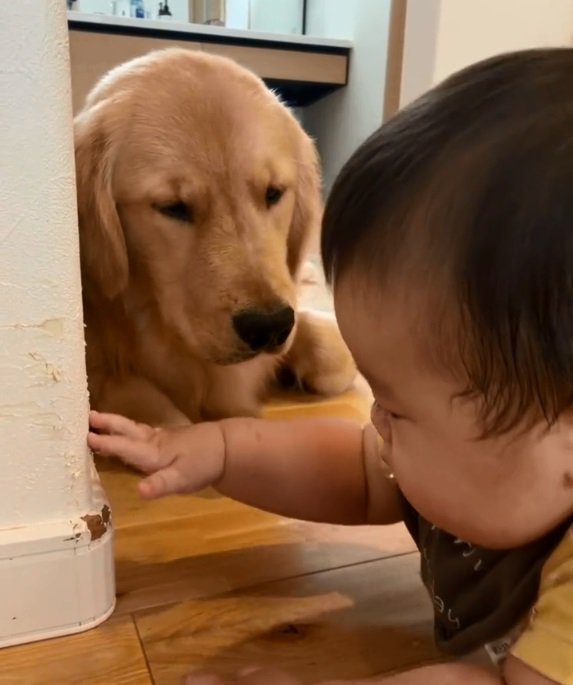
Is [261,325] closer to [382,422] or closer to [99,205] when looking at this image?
[99,205]

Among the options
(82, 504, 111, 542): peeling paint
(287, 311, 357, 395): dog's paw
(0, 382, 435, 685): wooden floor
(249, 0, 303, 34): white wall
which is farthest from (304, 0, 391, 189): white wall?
(82, 504, 111, 542): peeling paint

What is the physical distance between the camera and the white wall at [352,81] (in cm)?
236

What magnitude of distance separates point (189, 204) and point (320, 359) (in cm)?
38

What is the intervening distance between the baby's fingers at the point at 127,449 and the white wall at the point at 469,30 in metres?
1.66

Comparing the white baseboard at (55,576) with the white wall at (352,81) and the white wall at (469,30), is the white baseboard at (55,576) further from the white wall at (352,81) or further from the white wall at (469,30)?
the white wall at (469,30)

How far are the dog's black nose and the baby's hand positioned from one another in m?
0.19

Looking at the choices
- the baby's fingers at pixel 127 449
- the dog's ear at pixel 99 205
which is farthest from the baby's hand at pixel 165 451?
the dog's ear at pixel 99 205

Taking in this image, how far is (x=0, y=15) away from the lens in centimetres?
56

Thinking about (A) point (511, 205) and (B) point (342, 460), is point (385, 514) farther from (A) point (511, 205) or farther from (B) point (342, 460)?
(A) point (511, 205)

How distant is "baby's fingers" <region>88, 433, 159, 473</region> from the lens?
0.72m

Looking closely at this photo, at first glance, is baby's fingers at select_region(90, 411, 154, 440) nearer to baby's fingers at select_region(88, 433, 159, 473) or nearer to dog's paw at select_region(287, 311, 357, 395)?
baby's fingers at select_region(88, 433, 159, 473)

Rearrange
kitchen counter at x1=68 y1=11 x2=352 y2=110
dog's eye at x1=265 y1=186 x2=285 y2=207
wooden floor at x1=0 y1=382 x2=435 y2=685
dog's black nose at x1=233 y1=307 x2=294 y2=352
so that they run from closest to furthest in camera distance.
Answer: wooden floor at x1=0 y1=382 x2=435 y2=685
dog's black nose at x1=233 y1=307 x2=294 y2=352
dog's eye at x1=265 y1=186 x2=285 y2=207
kitchen counter at x1=68 y1=11 x2=352 y2=110

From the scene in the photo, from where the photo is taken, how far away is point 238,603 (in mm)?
767

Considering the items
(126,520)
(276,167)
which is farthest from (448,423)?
(276,167)
